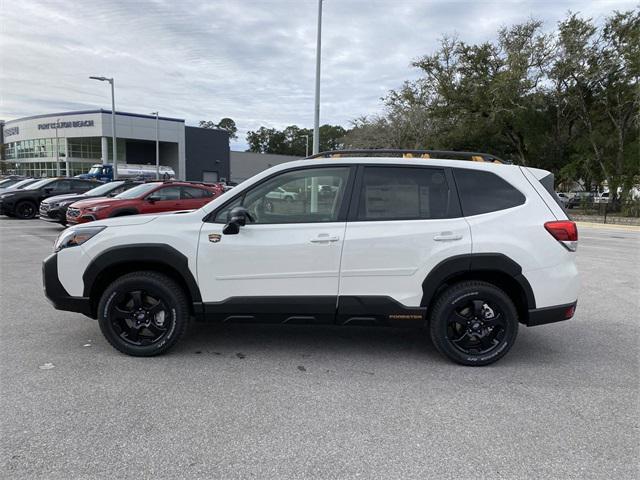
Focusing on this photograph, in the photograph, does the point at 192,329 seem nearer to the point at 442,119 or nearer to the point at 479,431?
the point at 479,431

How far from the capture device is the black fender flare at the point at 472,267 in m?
3.91

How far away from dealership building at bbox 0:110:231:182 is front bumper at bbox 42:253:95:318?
185 feet

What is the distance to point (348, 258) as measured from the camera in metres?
3.92

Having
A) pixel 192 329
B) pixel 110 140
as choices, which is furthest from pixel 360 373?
pixel 110 140

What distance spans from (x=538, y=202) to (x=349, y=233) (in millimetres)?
1698

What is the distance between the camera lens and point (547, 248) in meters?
3.94

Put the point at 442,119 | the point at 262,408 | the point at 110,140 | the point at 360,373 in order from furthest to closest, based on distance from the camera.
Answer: the point at 110,140
the point at 442,119
the point at 360,373
the point at 262,408

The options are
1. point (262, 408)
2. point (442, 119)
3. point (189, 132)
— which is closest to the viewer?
point (262, 408)

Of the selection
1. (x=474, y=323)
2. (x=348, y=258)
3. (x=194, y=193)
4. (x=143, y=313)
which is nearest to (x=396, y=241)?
(x=348, y=258)

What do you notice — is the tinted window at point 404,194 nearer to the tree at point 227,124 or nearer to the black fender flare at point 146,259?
the black fender flare at point 146,259

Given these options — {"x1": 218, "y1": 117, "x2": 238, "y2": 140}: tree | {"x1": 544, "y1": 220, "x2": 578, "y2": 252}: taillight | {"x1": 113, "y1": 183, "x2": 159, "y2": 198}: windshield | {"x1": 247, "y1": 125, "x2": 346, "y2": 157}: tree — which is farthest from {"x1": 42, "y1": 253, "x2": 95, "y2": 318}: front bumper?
{"x1": 218, "y1": 117, "x2": 238, "y2": 140}: tree

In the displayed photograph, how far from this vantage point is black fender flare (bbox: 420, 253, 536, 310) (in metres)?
3.91

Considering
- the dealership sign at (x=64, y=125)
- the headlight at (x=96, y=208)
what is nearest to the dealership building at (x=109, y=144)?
the dealership sign at (x=64, y=125)

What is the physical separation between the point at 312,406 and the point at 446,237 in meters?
1.77
